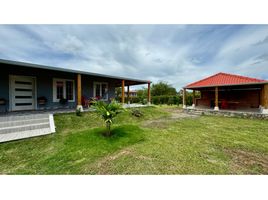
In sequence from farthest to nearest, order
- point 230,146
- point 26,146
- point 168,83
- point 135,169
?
point 168,83
point 230,146
point 26,146
point 135,169

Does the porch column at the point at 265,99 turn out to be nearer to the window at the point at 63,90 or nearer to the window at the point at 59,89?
the window at the point at 63,90

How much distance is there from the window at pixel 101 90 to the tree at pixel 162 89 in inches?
851

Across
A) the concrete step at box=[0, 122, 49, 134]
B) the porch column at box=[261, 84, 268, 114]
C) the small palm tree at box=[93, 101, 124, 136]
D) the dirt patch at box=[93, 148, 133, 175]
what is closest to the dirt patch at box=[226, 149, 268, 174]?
the dirt patch at box=[93, 148, 133, 175]

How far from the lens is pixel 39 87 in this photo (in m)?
7.28

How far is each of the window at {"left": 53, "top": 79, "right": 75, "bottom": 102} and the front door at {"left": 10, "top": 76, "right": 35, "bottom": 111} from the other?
1114 mm

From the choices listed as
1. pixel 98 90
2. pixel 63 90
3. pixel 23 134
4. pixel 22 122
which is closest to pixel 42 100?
pixel 63 90

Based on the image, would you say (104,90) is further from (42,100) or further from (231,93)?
(231,93)

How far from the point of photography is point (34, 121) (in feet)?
16.9

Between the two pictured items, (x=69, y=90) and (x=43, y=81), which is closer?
(x=43, y=81)

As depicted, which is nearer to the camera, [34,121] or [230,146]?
[230,146]

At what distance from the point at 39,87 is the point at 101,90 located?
163 inches
